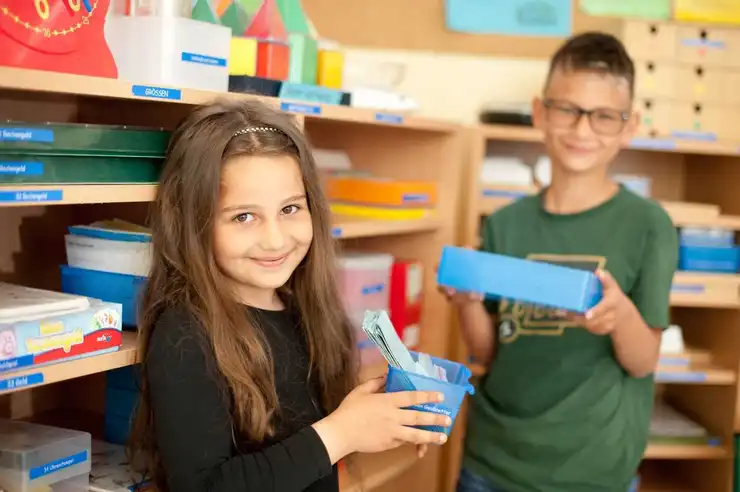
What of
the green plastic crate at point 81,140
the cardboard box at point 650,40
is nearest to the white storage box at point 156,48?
the green plastic crate at point 81,140

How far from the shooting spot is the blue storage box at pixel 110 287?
60.2 inches

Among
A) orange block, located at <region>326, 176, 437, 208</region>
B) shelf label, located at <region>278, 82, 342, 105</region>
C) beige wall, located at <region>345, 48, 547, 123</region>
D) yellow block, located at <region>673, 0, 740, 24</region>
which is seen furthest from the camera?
beige wall, located at <region>345, 48, 547, 123</region>

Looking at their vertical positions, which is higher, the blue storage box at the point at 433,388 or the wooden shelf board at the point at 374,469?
the blue storage box at the point at 433,388

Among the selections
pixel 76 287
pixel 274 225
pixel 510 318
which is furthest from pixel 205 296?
pixel 510 318

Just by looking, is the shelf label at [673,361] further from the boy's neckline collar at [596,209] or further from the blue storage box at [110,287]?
the blue storage box at [110,287]

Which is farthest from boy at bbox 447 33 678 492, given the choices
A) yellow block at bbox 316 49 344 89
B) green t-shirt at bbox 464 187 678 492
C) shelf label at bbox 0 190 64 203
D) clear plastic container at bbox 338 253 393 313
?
shelf label at bbox 0 190 64 203

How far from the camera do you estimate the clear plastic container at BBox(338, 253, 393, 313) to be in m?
2.30

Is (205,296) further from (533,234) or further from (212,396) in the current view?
(533,234)

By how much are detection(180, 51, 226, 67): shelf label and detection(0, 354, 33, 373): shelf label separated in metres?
0.61

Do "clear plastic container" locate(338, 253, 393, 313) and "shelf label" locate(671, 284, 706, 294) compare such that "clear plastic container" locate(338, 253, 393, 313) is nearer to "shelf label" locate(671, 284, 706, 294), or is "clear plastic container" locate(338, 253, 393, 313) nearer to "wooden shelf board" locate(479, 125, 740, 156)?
"wooden shelf board" locate(479, 125, 740, 156)

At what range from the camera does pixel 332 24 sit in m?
3.15

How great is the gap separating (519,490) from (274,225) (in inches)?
35.8

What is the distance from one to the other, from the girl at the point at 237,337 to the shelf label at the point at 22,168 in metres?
0.23

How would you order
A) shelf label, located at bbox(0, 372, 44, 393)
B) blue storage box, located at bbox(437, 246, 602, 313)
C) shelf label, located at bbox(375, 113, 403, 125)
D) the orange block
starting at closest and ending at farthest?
shelf label, located at bbox(0, 372, 44, 393) < blue storage box, located at bbox(437, 246, 602, 313) < shelf label, located at bbox(375, 113, 403, 125) < the orange block
